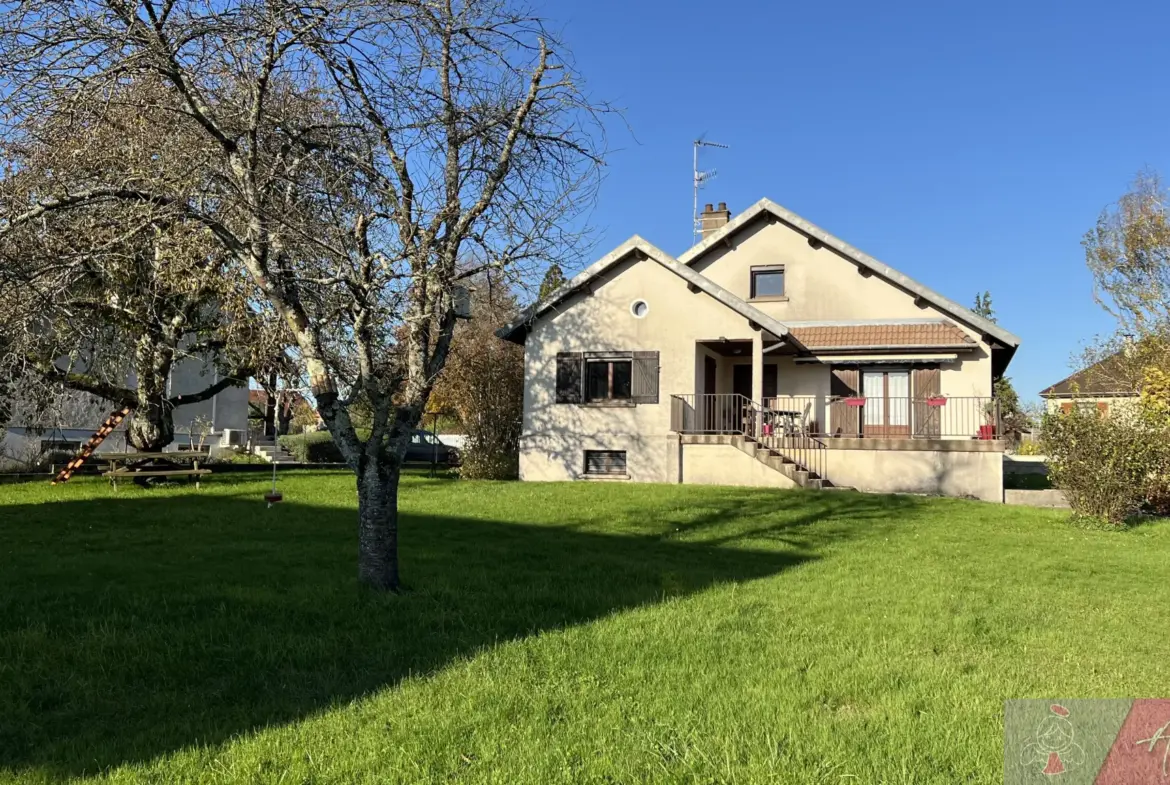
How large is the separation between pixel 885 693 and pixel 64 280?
21.6ft

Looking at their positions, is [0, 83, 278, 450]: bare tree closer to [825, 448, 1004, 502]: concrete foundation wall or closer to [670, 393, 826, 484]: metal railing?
[670, 393, 826, 484]: metal railing

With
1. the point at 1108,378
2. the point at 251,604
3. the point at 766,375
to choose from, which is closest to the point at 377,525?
the point at 251,604

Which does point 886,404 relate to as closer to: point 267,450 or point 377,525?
A: point 377,525

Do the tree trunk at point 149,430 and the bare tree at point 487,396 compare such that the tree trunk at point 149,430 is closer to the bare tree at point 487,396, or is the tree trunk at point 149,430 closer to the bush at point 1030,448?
the bare tree at point 487,396

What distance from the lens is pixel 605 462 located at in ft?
64.0

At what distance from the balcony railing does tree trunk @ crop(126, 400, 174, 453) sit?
11.4 m

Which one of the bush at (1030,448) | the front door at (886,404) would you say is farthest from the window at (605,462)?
the bush at (1030,448)

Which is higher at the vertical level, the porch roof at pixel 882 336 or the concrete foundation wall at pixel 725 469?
the porch roof at pixel 882 336

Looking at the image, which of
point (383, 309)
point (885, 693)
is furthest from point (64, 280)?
point (885, 693)

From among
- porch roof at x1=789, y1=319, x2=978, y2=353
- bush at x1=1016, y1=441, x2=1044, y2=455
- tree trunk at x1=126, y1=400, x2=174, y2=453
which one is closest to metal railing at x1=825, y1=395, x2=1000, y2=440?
porch roof at x1=789, y1=319, x2=978, y2=353

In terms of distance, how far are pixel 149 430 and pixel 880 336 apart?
1721 cm

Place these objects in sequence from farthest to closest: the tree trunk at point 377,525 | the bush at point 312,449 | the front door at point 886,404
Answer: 1. the bush at point 312,449
2. the front door at point 886,404
3. the tree trunk at point 377,525

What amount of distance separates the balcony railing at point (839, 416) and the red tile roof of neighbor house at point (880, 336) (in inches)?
52.3

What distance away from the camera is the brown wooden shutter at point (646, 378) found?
19.1 metres
